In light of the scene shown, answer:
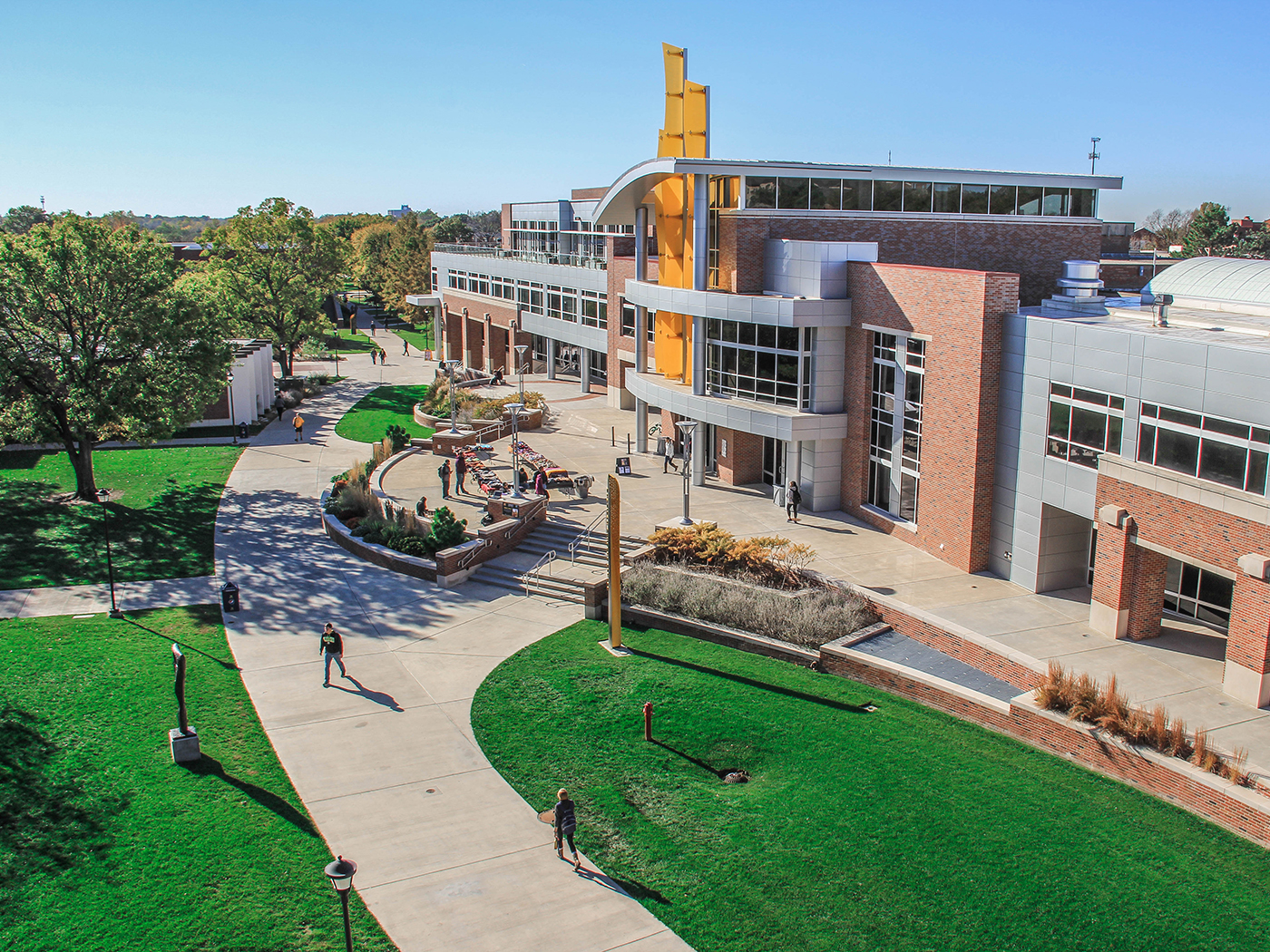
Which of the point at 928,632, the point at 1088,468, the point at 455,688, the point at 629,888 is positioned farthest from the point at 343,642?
the point at 1088,468

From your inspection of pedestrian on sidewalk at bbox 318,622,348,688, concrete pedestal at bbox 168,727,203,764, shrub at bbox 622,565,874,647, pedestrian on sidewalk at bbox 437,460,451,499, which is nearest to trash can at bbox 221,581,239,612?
pedestrian on sidewalk at bbox 318,622,348,688

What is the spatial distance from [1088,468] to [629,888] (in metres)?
14.6

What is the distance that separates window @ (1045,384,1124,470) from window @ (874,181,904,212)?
46.0ft

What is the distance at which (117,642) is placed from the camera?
22328 millimetres

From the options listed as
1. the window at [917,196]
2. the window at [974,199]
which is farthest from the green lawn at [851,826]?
the window at [974,199]

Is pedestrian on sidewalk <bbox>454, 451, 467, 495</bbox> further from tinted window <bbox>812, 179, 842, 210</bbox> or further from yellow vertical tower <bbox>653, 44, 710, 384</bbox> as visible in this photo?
tinted window <bbox>812, 179, 842, 210</bbox>

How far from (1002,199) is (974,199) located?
4.22 feet

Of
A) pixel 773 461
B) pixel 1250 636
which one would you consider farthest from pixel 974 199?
pixel 1250 636

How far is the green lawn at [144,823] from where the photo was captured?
42.6 ft

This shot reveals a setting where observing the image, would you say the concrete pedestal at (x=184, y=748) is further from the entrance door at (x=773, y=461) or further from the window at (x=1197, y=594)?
the entrance door at (x=773, y=461)

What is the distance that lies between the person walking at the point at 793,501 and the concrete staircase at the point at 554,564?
5.03 meters

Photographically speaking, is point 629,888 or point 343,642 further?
point 343,642

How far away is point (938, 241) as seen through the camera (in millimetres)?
34500

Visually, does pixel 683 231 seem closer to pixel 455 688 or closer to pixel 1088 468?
pixel 1088 468
